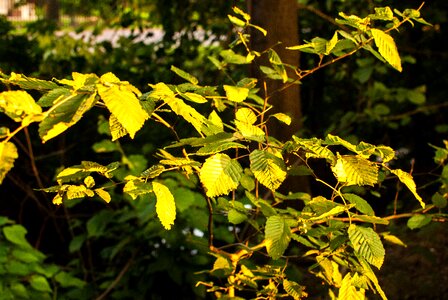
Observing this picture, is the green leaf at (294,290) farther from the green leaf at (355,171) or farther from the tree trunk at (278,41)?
the tree trunk at (278,41)

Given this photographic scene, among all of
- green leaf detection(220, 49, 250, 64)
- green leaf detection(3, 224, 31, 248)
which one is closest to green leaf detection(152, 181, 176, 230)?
green leaf detection(220, 49, 250, 64)

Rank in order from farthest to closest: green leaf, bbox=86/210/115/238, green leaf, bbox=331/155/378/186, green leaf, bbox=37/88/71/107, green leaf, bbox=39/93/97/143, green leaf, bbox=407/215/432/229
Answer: green leaf, bbox=86/210/115/238 < green leaf, bbox=407/215/432/229 < green leaf, bbox=331/155/378/186 < green leaf, bbox=37/88/71/107 < green leaf, bbox=39/93/97/143

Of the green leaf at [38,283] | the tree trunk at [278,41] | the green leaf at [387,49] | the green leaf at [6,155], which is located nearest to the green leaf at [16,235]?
the green leaf at [38,283]

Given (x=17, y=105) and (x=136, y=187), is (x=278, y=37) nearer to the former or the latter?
(x=136, y=187)

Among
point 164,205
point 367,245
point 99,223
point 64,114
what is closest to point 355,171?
point 367,245

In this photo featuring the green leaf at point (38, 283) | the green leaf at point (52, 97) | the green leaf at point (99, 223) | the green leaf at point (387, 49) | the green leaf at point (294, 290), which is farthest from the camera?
the green leaf at point (99, 223)

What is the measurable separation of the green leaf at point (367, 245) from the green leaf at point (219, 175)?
1.12 ft

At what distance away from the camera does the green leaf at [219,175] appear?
154cm

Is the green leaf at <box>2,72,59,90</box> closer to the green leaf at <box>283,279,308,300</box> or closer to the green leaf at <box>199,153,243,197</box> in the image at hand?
the green leaf at <box>199,153,243,197</box>

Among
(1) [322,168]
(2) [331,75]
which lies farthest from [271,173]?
(2) [331,75]

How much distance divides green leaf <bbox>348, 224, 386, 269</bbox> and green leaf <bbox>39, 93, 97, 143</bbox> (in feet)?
2.44

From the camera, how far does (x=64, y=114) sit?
1.31 metres

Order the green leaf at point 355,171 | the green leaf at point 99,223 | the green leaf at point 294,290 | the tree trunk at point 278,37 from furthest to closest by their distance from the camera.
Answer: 1. the green leaf at point 99,223
2. the tree trunk at point 278,37
3. the green leaf at point 294,290
4. the green leaf at point 355,171

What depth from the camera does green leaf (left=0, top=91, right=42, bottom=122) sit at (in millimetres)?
1284
